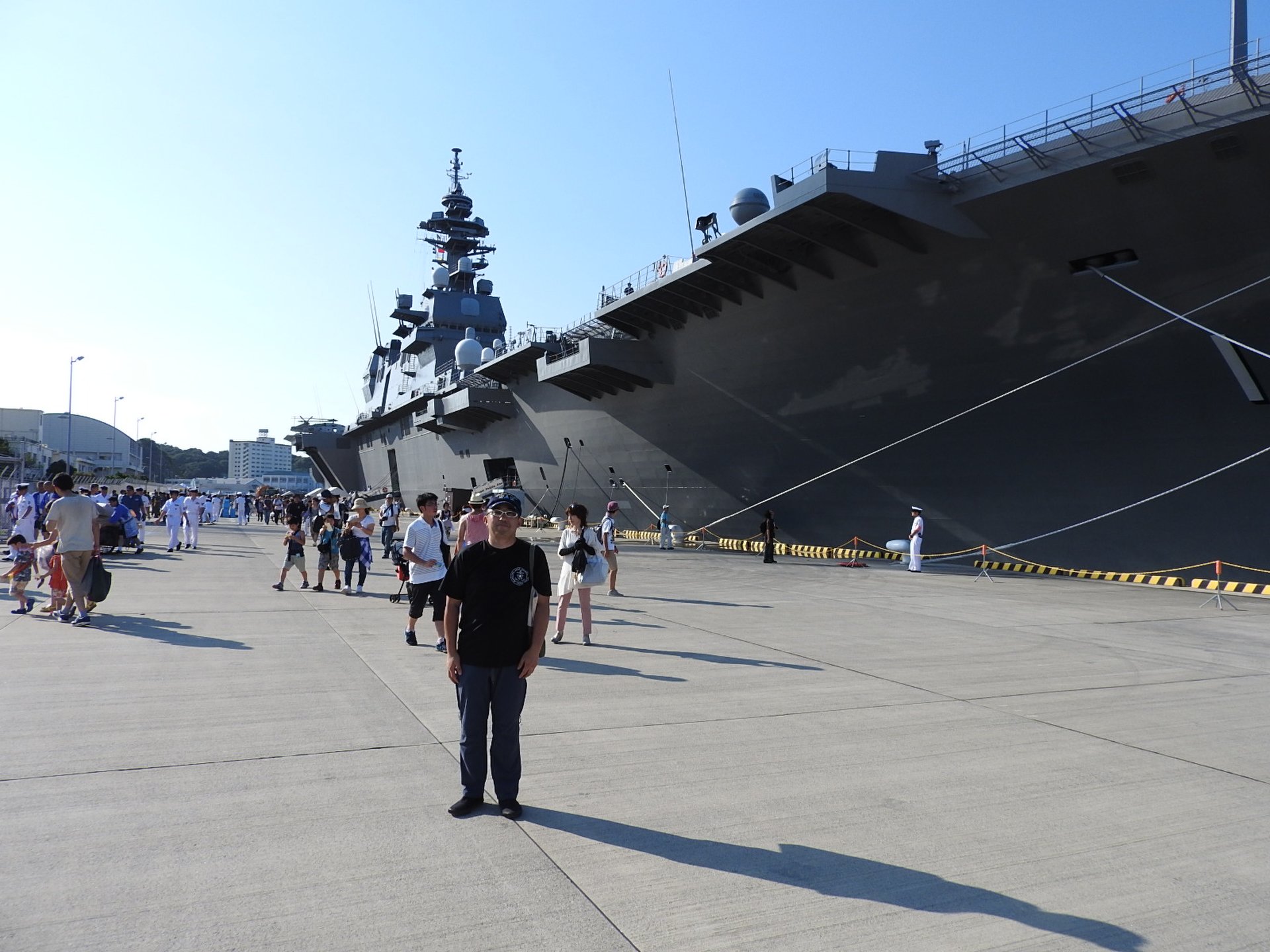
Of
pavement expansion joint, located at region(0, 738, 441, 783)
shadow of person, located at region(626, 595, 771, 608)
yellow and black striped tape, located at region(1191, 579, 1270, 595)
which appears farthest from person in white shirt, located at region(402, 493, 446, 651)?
yellow and black striped tape, located at region(1191, 579, 1270, 595)

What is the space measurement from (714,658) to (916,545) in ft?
29.8

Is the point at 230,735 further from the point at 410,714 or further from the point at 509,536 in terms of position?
the point at 509,536

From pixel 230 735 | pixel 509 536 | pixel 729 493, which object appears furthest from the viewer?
pixel 729 493

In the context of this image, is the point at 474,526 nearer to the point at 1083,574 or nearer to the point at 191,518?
the point at 1083,574

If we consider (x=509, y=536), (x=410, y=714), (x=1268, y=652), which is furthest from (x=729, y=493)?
(x=509, y=536)

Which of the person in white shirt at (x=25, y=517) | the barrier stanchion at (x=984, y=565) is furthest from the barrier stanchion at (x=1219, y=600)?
the person in white shirt at (x=25, y=517)

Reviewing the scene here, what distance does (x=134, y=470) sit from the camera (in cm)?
13188

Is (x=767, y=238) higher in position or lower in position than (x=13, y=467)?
higher

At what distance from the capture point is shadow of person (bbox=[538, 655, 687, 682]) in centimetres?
710

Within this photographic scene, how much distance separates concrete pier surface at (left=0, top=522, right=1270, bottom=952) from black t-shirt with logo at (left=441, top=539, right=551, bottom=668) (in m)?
0.74

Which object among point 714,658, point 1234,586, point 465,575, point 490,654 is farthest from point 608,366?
point 490,654

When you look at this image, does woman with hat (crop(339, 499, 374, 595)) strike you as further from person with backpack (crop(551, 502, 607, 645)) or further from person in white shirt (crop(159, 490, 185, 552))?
person in white shirt (crop(159, 490, 185, 552))

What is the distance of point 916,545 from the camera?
1590 cm

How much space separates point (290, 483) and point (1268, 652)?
580ft
